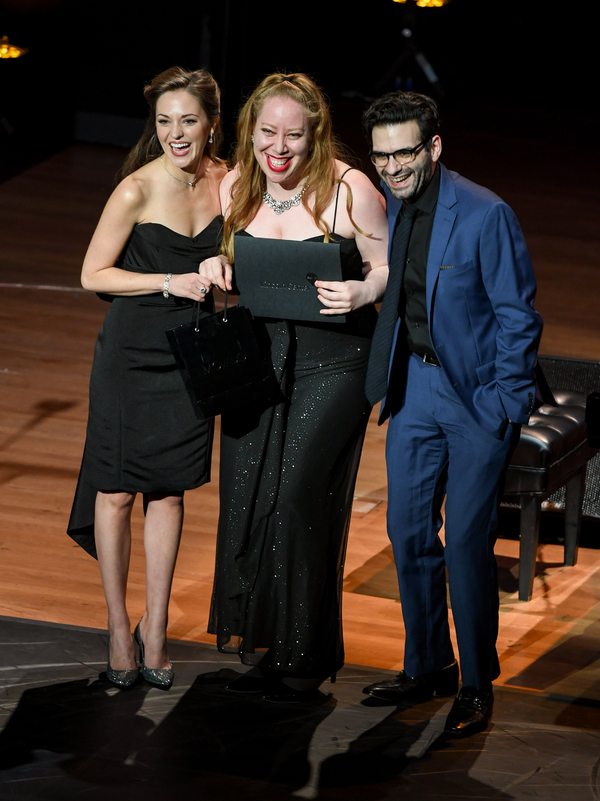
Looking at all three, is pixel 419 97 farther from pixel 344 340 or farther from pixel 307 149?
pixel 344 340

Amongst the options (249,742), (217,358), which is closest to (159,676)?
(249,742)

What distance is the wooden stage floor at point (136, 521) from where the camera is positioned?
11.5 feet

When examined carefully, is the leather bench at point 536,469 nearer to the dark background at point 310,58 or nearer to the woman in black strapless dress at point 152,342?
the woman in black strapless dress at point 152,342

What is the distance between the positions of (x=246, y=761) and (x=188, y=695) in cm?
36

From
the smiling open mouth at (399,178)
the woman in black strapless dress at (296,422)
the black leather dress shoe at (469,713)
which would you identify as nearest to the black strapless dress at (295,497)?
the woman in black strapless dress at (296,422)

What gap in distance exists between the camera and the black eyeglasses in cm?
265

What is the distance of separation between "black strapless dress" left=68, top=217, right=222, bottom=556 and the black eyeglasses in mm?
488

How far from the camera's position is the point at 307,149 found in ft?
8.99

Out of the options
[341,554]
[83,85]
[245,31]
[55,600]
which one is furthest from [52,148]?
[341,554]

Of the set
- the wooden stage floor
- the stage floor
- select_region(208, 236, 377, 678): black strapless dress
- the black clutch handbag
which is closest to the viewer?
the stage floor

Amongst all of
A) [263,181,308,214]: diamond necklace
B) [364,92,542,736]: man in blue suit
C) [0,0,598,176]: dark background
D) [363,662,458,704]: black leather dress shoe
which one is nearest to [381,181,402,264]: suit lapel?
[364,92,542,736]: man in blue suit

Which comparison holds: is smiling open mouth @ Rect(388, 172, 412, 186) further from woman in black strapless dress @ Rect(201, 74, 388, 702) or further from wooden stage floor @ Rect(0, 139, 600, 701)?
wooden stage floor @ Rect(0, 139, 600, 701)

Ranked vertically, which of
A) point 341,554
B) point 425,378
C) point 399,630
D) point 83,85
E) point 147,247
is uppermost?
point 83,85

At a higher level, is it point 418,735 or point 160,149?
point 160,149
